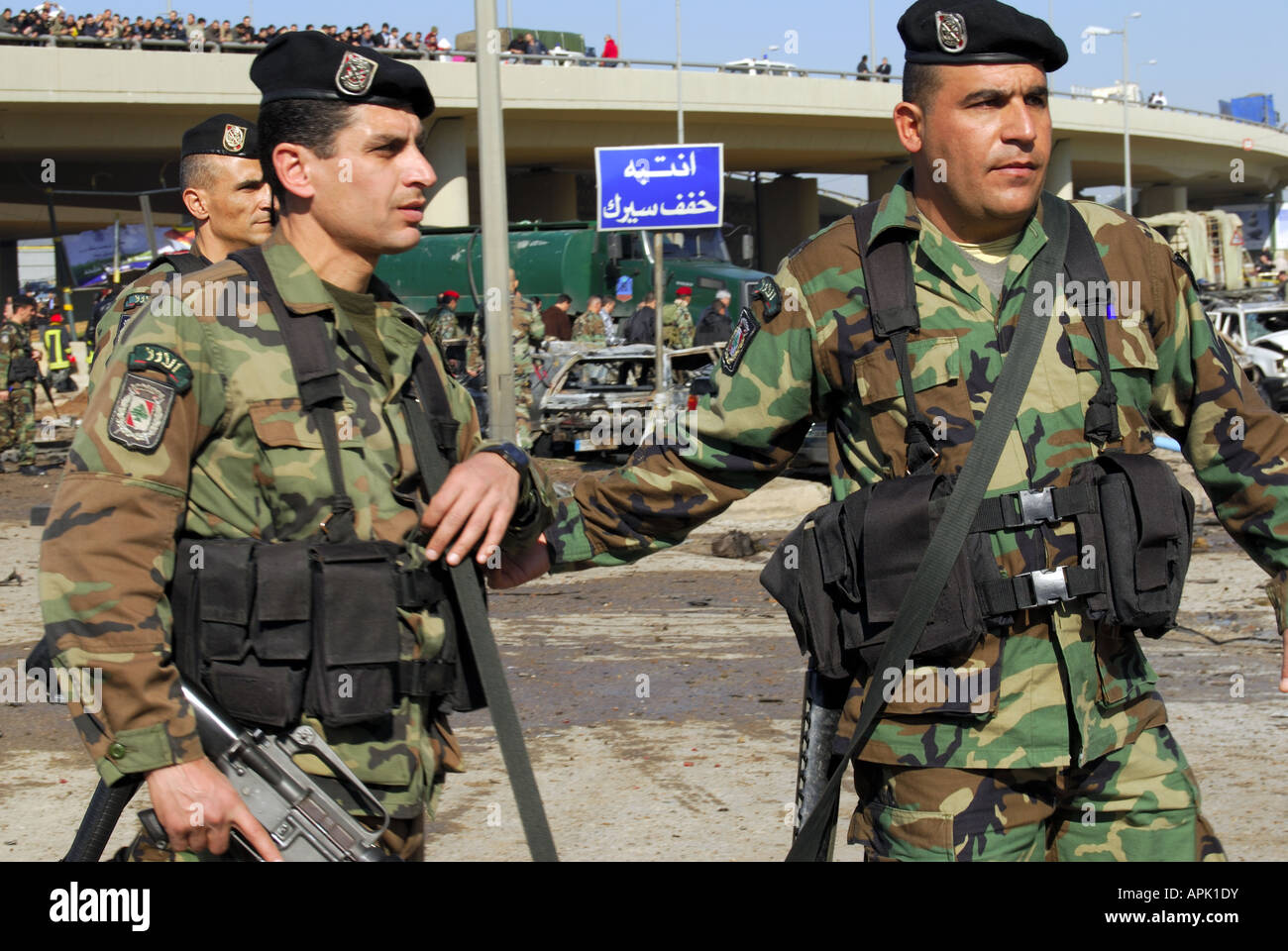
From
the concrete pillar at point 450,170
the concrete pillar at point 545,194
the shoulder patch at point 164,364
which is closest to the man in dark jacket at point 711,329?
the concrete pillar at point 450,170

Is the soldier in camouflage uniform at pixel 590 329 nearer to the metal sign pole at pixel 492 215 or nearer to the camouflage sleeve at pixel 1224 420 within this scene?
the metal sign pole at pixel 492 215

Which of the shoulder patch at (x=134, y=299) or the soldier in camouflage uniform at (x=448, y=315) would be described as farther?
the soldier in camouflage uniform at (x=448, y=315)

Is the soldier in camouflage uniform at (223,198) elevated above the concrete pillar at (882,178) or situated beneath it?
situated beneath

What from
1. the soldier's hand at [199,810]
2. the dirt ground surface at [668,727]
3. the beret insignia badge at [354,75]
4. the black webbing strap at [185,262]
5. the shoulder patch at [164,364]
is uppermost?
the beret insignia badge at [354,75]

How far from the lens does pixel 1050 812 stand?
2793 millimetres

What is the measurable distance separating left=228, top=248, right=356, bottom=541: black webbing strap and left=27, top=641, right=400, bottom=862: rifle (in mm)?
374

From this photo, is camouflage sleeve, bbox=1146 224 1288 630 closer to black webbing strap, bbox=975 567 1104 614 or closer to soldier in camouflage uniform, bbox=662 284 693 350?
black webbing strap, bbox=975 567 1104 614

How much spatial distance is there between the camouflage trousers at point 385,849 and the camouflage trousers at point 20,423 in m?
15.5

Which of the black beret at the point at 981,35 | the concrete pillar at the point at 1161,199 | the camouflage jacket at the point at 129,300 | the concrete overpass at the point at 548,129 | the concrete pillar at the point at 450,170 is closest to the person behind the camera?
the black beret at the point at 981,35

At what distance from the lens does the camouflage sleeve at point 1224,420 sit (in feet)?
9.64

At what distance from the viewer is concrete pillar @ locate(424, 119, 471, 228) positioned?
117 feet

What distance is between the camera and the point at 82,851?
2.74 metres

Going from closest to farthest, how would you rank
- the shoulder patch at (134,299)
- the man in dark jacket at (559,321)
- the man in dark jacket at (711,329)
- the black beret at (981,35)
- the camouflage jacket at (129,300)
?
the black beret at (981,35) → the camouflage jacket at (129,300) → the shoulder patch at (134,299) → the man in dark jacket at (711,329) → the man in dark jacket at (559,321)
